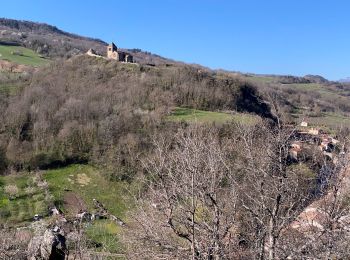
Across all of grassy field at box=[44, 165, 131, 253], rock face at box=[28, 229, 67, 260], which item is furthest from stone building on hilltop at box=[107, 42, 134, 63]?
rock face at box=[28, 229, 67, 260]

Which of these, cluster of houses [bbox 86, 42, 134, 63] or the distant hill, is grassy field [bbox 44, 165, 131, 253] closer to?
cluster of houses [bbox 86, 42, 134, 63]

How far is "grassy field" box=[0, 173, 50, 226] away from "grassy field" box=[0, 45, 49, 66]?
35.0 m

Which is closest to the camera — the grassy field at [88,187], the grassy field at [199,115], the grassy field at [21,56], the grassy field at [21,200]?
the grassy field at [21,200]

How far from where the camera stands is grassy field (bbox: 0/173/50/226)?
27.7 m

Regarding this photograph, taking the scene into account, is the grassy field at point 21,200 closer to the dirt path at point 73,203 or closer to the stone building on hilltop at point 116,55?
the dirt path at point 73,203

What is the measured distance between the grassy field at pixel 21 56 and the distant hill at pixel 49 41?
5.49 meters

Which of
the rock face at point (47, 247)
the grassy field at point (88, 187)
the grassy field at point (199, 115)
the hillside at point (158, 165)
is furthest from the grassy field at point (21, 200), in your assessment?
the rock face at point (47, 247)

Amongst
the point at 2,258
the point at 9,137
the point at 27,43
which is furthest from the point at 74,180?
the point at 27,43

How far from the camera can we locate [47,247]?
641 centimetres

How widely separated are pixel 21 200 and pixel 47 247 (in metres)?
25.4

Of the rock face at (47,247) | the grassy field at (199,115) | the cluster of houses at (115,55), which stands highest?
the cluster of houses at (115,55)

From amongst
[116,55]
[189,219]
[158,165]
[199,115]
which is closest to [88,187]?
[199,115]

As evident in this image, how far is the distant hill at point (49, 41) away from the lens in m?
87.9

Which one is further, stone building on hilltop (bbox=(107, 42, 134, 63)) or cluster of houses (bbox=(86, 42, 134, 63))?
stone building on hilltop (bbox=(107, 42, 134, 63))
